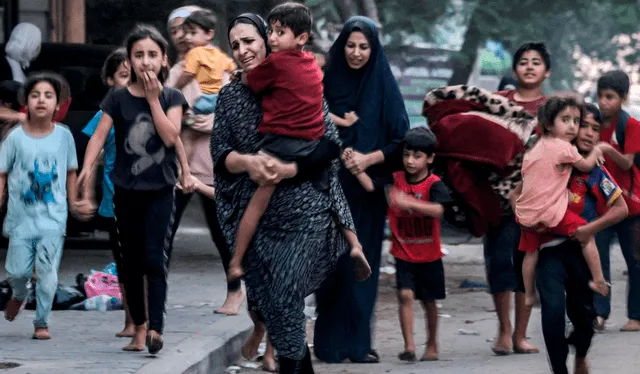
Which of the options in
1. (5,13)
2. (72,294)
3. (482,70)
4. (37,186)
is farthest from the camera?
(482,70)

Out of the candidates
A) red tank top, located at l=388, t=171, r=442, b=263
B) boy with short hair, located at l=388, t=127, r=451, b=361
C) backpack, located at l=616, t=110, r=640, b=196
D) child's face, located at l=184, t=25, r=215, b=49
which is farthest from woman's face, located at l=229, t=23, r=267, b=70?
backpack, located at l=616, t=110, r=640, b=196

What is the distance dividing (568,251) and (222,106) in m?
1.84

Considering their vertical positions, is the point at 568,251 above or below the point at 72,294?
above

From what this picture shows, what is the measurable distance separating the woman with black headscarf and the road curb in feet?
1.68

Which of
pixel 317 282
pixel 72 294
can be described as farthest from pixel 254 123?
pixel 72 294

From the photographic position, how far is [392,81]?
8.38 m

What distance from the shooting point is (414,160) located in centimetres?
832

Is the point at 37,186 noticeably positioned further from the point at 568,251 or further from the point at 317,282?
the point at 568,251

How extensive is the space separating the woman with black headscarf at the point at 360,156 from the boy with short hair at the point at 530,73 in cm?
81

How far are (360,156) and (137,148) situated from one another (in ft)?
4.30

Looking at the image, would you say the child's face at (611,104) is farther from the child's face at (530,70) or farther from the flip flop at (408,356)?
the flip flop at (408,356)

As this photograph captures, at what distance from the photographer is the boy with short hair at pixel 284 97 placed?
20.5 feet

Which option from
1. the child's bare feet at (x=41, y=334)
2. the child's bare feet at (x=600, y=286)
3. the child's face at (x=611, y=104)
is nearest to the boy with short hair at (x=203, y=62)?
the child's bare feet at (x=41, y=334)

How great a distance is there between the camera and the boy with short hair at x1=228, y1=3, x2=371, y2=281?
6.25m
